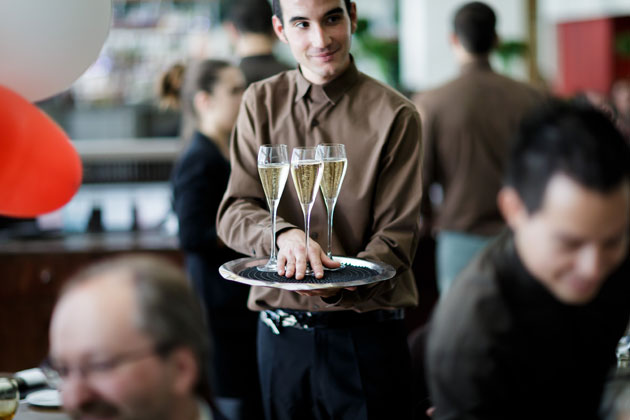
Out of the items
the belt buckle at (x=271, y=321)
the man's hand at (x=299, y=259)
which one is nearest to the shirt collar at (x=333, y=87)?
the man's hand at (x=299, y=259)

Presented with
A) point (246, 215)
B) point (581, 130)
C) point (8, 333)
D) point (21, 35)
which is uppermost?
point (21, 35)

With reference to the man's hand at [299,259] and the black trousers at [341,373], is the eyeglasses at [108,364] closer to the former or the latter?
the man's hand at [299,259]

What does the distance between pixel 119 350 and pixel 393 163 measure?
1026 mm

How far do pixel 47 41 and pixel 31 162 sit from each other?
1.14 ft

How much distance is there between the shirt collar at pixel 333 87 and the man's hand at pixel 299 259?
0.40 m

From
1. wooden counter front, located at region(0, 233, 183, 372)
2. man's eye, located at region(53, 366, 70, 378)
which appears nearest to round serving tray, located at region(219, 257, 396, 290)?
man's eye, located at region(53, 366, 70, 378)

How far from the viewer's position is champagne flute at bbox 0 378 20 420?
1543mm

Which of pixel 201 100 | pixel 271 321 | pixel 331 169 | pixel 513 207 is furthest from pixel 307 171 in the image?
pixel 201 100

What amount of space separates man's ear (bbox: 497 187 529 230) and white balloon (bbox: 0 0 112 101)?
1.14m

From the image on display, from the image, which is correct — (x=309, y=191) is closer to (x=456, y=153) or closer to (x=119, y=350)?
(x=119, y=350)

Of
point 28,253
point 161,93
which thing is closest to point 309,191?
point 161,93

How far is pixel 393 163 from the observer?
1896 mm

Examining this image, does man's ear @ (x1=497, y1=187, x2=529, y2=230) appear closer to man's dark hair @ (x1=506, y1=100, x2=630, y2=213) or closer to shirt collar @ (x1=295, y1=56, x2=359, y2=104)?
man's dark hair @ (x1=506, y1=100, x2=630, y2=213)

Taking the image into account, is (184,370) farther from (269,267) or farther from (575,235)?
(269,267)
